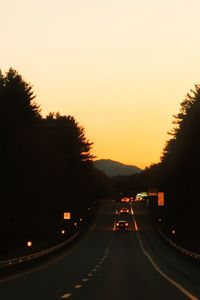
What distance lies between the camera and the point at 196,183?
117312mm

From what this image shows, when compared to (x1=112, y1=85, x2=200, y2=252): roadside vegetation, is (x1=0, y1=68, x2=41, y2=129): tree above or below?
above

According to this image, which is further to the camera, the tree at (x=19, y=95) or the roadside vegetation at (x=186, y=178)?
the tree at (x=19, y=95)

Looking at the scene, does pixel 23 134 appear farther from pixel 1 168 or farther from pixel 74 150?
pixel 74 150

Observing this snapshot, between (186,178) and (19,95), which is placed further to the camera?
(19,95)

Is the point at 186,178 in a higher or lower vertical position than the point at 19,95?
lower

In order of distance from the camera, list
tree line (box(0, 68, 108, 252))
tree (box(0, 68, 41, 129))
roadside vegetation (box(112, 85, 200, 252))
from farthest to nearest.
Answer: tree (box(0, 68, 41, 129)) < roadside vegetation (box(112, 85, 200, 252)) < tree line (box(0, 68, 108, 252))

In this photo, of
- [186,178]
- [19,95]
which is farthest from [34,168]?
[186,178]

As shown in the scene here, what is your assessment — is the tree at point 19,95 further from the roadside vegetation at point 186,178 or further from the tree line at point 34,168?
the roadside vegetation at point 186,178

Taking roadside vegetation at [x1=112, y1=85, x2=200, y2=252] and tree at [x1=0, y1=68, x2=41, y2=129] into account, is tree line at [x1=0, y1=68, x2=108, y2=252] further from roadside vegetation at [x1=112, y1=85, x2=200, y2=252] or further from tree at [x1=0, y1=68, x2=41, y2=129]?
roadside vegetation at [x1=112, y1=85, x2=200, y2=252]

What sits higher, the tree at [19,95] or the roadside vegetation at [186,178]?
the tree at [19,95]

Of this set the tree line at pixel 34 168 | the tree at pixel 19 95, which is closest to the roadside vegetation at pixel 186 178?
the tree line at pixel 34 168

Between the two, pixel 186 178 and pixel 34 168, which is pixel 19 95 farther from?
pixel 186 178

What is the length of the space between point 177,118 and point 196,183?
43732 mm

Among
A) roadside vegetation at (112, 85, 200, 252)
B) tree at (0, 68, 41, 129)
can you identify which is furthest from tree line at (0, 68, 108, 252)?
roadside vegetation at (112, 85, 200, 252)
